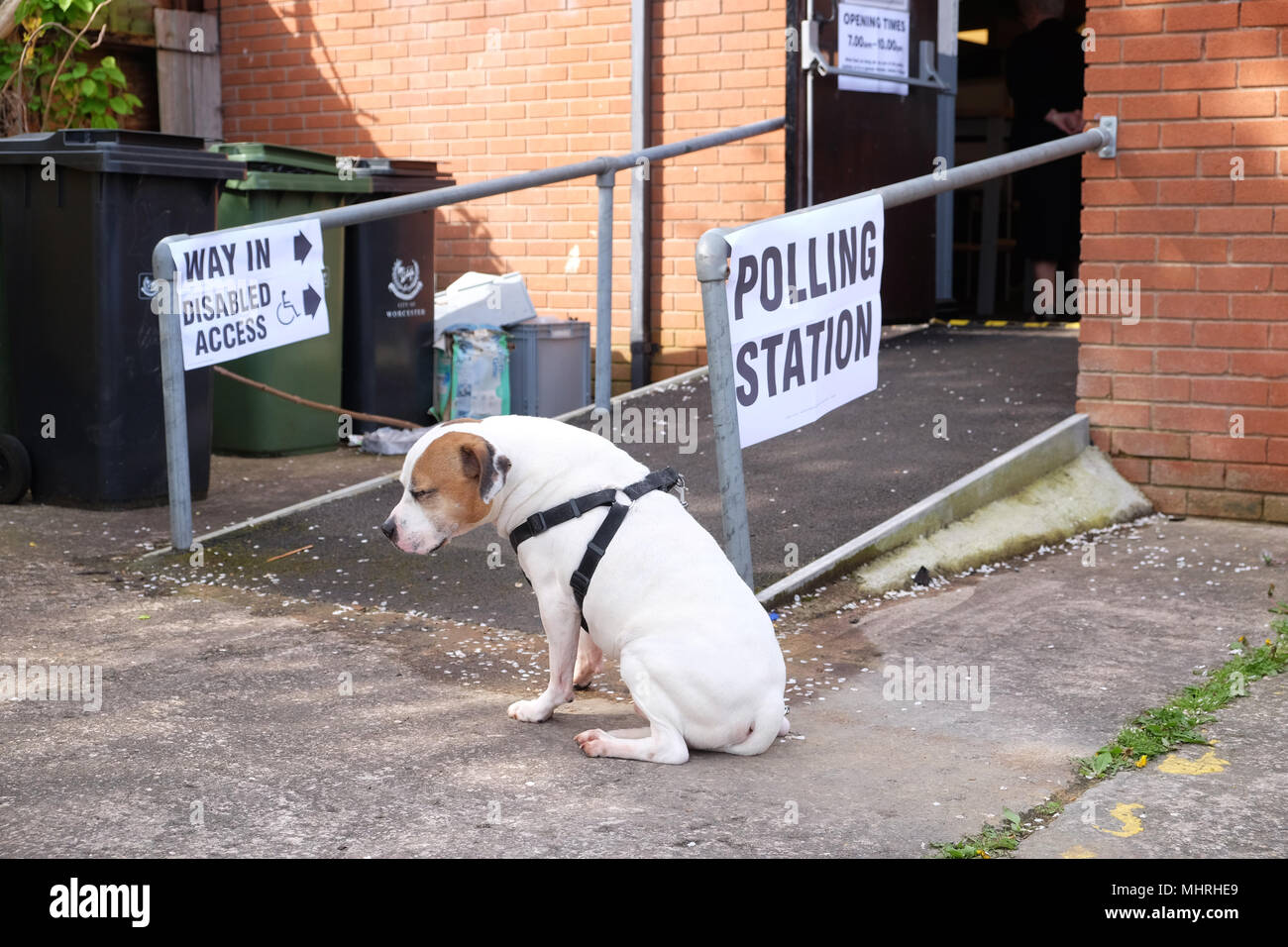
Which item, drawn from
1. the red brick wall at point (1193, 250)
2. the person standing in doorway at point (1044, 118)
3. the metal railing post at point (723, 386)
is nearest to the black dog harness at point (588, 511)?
the metal railing post at point (723, 386)

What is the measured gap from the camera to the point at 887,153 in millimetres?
7645

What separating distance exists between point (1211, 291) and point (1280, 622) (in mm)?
1791

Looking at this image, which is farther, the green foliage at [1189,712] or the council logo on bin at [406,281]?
the council logo on bin at [406,281]

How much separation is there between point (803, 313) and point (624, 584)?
4.06 feet

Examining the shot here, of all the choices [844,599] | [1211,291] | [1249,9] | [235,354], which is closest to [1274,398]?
[1211,291]

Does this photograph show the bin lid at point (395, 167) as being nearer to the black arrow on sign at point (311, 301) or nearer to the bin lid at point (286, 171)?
the bin lid at point (286, 171)

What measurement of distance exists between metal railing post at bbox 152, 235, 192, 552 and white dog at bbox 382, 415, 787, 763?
1.97 metres

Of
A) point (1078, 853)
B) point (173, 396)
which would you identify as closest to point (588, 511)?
point (1078, 853)

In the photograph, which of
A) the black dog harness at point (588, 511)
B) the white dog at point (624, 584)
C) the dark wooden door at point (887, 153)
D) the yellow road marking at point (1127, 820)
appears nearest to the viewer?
the yellow road marking at point (1127, 820)

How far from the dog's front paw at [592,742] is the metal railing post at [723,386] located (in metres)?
0.84

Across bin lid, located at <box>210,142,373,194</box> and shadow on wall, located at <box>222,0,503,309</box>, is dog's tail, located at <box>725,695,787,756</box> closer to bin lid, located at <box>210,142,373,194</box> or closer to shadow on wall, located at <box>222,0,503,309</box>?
bin lid, located at <box>210,142,373,194</box>

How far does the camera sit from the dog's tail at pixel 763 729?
3.09 m

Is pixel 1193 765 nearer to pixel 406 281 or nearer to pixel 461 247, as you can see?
pixel 406 281

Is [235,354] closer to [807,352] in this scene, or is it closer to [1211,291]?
[807,352]
